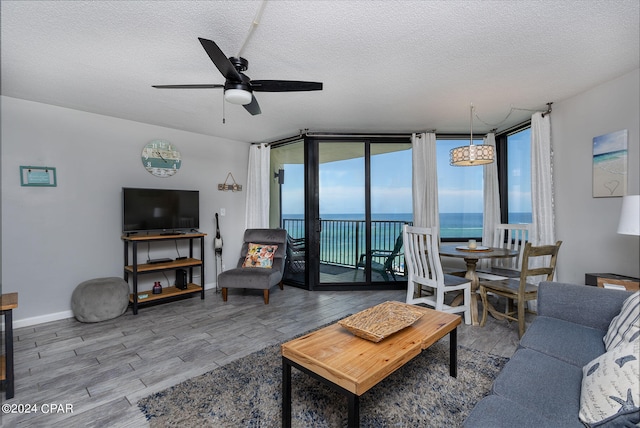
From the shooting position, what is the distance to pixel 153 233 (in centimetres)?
387

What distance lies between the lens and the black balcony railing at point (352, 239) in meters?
4.38

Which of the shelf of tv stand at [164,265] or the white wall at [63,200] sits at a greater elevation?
the white wall at [63,200]

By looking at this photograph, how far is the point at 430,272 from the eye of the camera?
3.26 meters

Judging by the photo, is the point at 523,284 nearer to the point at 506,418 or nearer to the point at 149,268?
the point at 506,418

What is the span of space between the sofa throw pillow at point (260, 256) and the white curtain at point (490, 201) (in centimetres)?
308

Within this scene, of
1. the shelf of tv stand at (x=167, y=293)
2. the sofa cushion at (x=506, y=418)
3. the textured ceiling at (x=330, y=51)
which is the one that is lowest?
the shelf of tv stand at (x=167, y=293)

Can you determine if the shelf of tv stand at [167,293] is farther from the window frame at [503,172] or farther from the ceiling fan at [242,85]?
the window frame at [503,172]

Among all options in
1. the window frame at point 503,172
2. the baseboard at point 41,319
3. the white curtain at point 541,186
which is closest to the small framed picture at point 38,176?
the baseboard at point 41,319

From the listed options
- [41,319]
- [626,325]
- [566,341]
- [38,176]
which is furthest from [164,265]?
[626,325]

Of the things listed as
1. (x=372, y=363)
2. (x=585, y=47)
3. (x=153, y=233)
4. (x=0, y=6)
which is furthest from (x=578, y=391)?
(x=153, y=233)

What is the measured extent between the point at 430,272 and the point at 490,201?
5.61ft

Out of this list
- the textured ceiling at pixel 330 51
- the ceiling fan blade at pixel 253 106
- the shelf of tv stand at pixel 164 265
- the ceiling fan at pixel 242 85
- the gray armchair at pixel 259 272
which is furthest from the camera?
the gray armchair at pixel 259 272

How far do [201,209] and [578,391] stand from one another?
430 centimetres

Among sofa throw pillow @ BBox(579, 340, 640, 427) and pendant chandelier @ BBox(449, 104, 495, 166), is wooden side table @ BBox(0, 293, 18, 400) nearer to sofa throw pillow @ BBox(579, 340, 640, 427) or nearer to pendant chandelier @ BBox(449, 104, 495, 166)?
sofa throw pillow @ BBox(579, 340, 640, 427)
